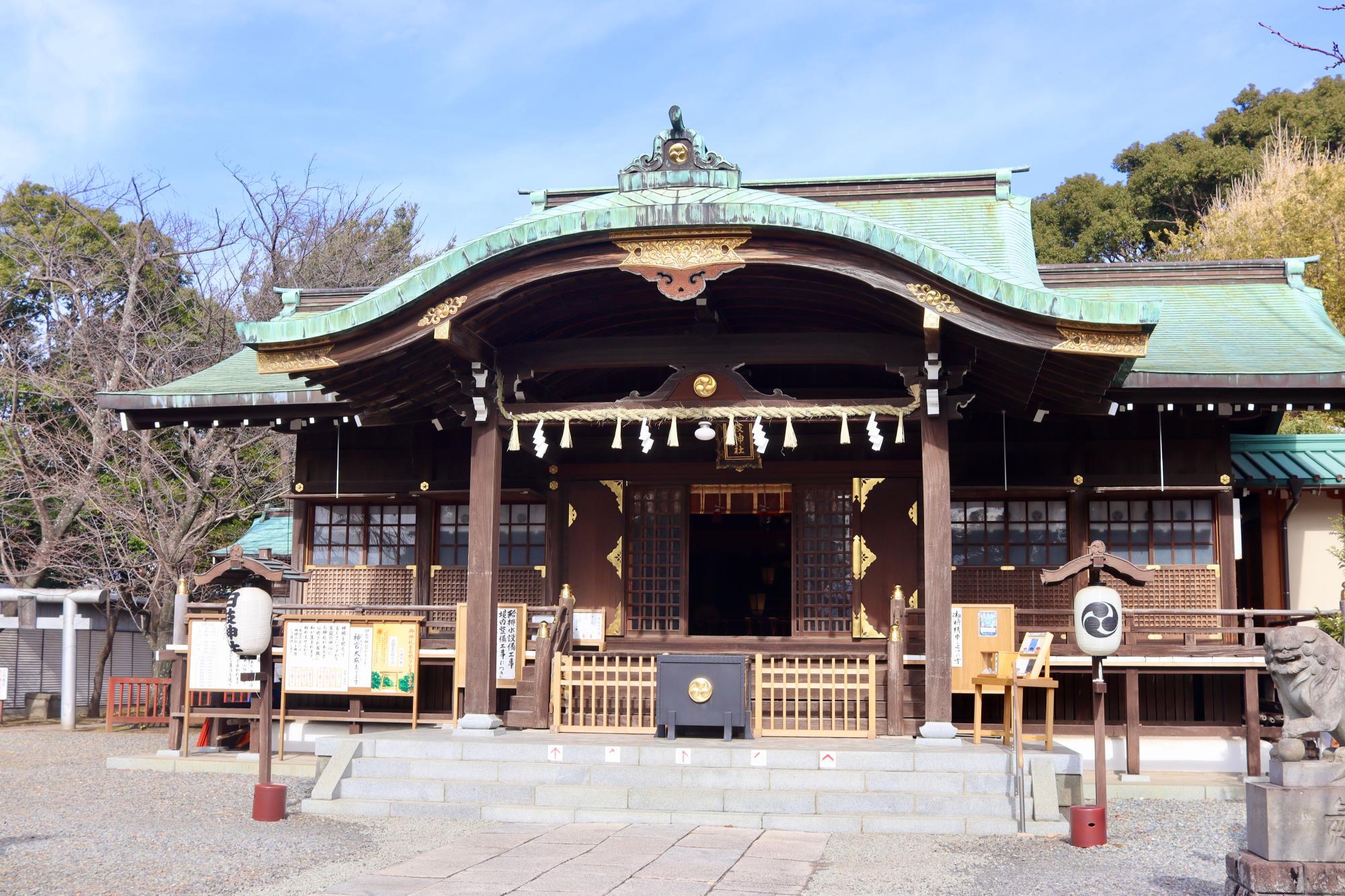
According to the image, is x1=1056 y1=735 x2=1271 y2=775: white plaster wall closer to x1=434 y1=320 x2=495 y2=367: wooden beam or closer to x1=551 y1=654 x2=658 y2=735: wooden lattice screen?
x1=551 y1=654 x2=658 y2=735: wooden lattice screen

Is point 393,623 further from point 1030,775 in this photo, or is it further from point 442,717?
point 1030,775

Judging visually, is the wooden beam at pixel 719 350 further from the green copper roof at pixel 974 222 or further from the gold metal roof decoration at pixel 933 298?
the green copper roof at pixel 974 222

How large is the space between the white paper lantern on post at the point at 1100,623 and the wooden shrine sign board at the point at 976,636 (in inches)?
116

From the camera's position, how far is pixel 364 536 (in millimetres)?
15742

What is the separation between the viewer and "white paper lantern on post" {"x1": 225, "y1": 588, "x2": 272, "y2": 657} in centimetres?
998

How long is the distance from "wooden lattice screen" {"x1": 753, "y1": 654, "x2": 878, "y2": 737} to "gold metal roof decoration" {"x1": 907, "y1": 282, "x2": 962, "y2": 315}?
10.5 ft

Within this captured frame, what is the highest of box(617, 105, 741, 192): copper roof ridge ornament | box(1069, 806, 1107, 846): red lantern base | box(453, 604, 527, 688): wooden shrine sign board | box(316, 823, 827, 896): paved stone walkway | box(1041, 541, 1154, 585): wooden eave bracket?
box(617, 105, 741, 192): copper roof ridge ornament

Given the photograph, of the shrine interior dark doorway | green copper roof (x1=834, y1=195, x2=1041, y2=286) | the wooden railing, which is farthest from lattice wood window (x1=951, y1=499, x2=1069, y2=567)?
the wooden railing

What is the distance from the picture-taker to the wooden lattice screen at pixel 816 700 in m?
11.0

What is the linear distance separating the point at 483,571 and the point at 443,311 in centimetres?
253

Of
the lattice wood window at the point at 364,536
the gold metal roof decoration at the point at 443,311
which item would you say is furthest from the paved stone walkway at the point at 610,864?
the lattice wood window at the point at 364,536

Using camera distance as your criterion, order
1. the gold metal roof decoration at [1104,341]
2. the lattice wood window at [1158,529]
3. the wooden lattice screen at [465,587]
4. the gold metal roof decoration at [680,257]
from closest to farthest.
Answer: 1. the gold metal roof decoration at [1104,341]
2. the gold metal roof decoration at [680,257]
3. the lattice wood window at [1158,529]
4. the wooden lattice screen at [465,587]

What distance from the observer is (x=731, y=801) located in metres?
9.89

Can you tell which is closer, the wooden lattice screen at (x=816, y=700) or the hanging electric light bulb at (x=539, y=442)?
the wooden lattice screen at (x=816, y=700)
